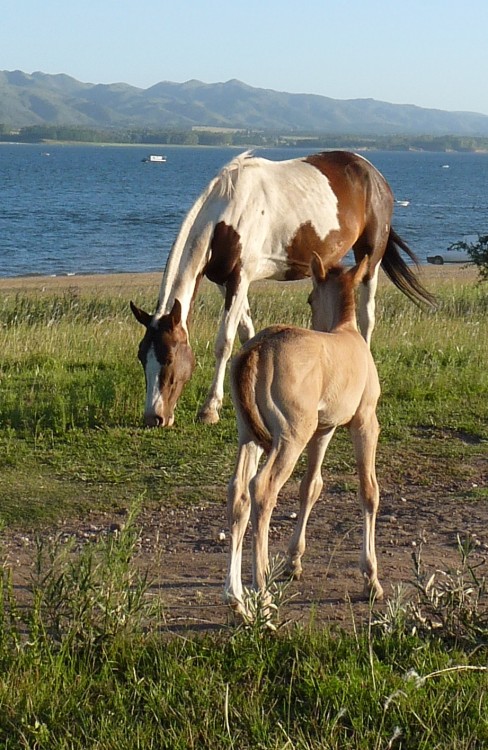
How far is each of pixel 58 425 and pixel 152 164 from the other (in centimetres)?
14872

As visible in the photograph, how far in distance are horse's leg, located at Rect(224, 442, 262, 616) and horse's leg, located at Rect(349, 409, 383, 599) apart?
51 cm

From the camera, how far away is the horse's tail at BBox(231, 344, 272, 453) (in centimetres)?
475

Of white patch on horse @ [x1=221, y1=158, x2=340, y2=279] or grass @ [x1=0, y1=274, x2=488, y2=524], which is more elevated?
white patch on horse @ [x1=221, y1=158, x2=340, y2=279]

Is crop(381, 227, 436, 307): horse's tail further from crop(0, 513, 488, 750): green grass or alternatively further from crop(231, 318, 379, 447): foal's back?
crop(0, 513, 488, 750): green grass

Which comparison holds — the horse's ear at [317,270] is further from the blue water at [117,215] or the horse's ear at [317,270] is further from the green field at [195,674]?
the blue water at [117,215]

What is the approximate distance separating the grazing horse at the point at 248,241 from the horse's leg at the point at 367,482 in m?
2.98

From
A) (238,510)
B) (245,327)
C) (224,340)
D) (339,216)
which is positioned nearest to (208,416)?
(224,340)

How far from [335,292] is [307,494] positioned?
1.05 metres

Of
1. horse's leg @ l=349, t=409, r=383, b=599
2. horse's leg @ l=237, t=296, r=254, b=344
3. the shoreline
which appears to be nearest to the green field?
horse's leg @ l=349, t=409, r=383, b=599

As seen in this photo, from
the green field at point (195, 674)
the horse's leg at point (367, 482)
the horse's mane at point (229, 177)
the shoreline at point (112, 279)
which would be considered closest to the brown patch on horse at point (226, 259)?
the horse's mane at point (229, 177)

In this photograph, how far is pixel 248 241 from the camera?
355 inches

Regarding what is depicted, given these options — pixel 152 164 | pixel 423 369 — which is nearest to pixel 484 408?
pixel 423 369

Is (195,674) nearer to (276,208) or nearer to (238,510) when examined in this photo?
(238,510)

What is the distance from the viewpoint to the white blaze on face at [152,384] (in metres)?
8.03
